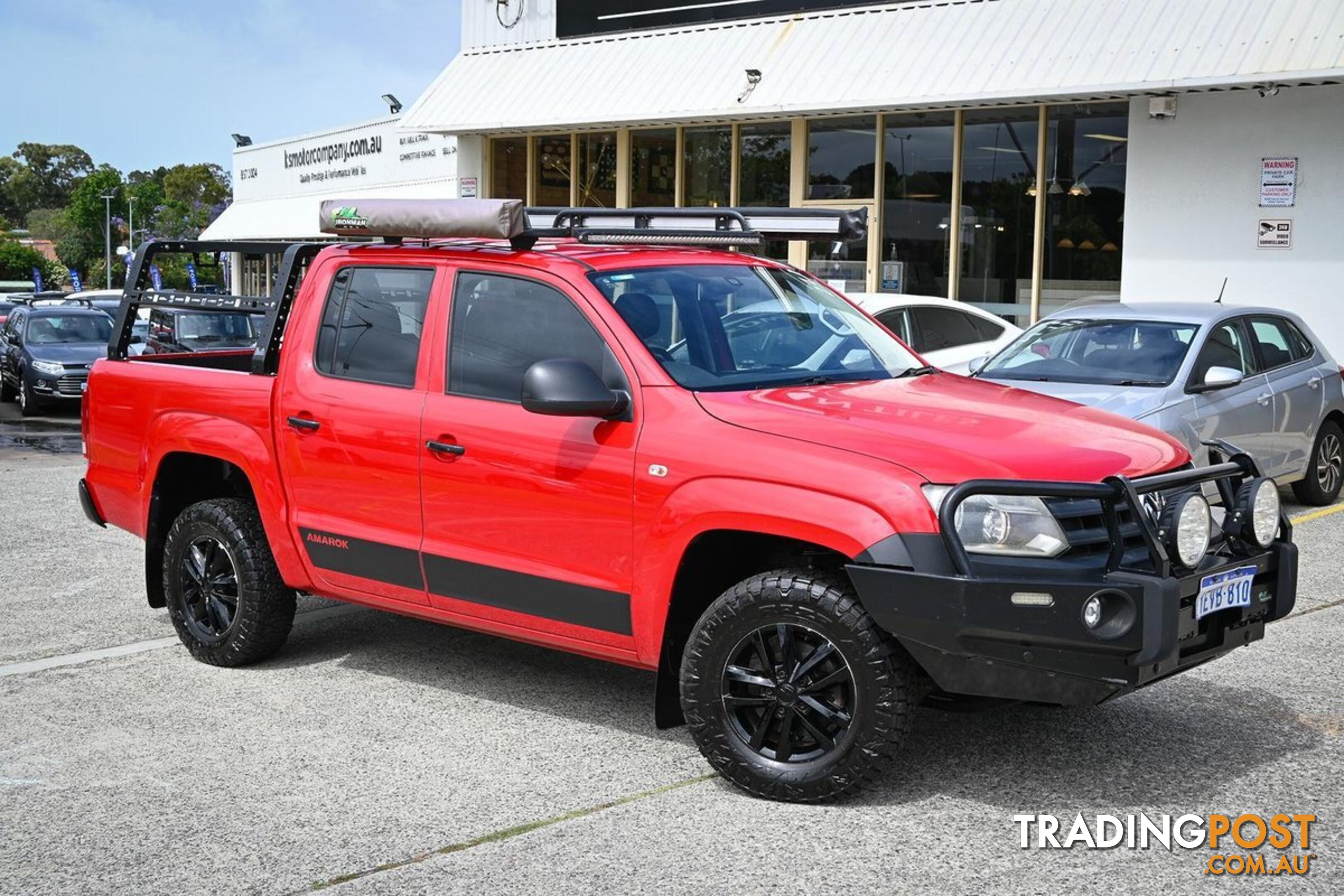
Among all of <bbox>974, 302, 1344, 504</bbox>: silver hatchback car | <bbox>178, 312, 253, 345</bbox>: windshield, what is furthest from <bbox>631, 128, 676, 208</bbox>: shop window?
<bbox>974, 302, 1344, 504</bbox>: silver hatchback car

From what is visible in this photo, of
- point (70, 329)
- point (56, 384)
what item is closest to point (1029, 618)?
point (56, 384)

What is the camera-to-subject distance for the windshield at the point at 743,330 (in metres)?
5.42

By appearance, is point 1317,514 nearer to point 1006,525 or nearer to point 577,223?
point 577,223

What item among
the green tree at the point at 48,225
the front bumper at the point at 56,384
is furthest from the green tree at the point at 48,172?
the front bumper at the point at 56,384

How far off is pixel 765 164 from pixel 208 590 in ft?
47.5

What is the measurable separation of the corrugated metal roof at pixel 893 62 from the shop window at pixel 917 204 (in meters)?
0.76

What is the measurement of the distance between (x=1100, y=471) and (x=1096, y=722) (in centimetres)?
149

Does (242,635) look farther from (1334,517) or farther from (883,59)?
(883,59)

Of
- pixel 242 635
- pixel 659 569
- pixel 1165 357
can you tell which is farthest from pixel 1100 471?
pixel 1165 357

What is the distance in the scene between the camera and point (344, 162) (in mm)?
32000

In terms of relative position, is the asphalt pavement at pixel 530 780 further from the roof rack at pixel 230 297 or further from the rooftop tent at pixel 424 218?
the rooftop tent at pixel 424 218

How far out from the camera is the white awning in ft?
95.5

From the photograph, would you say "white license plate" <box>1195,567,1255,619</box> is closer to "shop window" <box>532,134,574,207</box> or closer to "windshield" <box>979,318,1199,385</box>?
"windshield" <box>979,318,1199,385</box>

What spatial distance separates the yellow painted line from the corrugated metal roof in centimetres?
466
